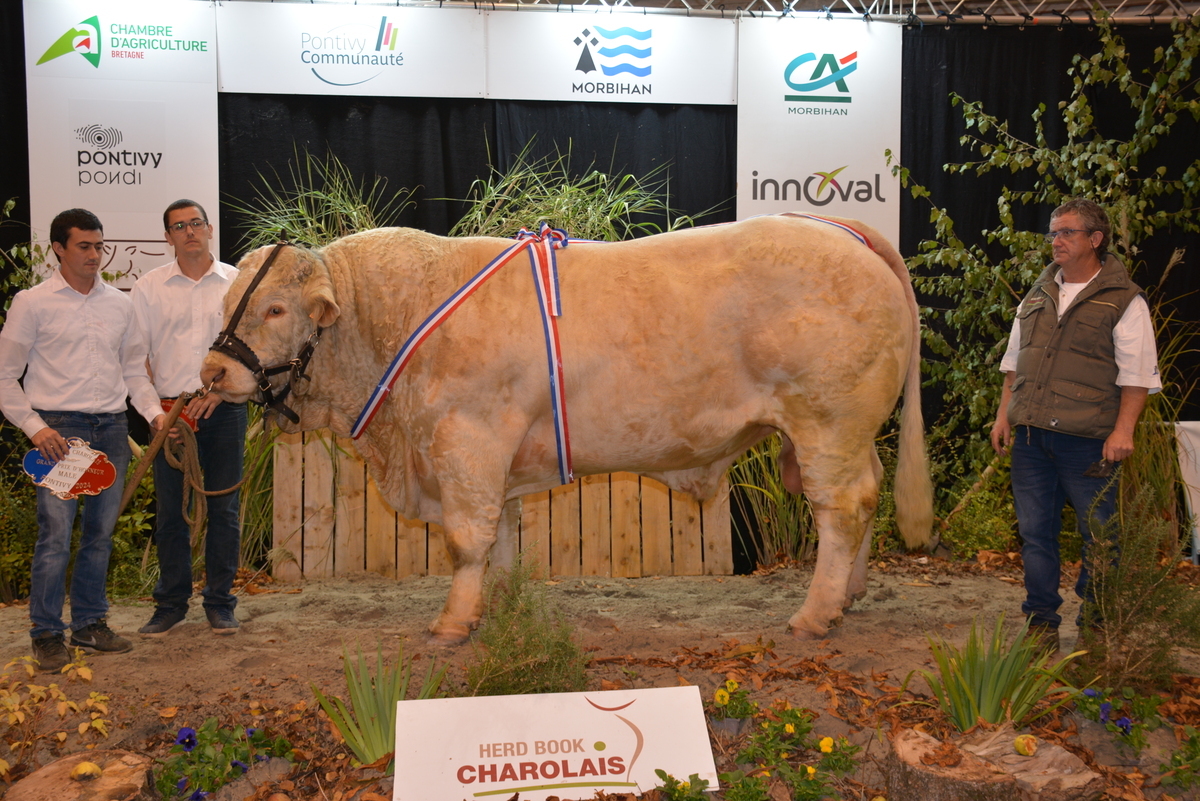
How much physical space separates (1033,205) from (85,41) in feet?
21.3

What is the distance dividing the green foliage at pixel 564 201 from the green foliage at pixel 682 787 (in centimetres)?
354

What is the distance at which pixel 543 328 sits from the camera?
3.51 m

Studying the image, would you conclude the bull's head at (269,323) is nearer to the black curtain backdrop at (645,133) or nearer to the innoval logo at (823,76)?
the black curtain backdrop at (645,133)

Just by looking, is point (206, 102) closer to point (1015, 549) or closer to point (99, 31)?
point (99, 31)

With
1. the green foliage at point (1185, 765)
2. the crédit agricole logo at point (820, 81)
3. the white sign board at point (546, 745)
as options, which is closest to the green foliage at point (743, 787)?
the white sign board at point (546, 745)

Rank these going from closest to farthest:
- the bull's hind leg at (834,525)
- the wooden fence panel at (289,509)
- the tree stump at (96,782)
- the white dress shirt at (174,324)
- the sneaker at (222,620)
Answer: the tree stump at (96,782) → the bull's hind leg at (834,525) → the white dress shirt at (174,324) → the sneaker at (222,620) → the wooden fence panel at (289,509)

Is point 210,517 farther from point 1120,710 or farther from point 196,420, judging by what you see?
point 1120,710

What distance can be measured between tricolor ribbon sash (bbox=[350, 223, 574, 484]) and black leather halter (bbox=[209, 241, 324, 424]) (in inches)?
11.6

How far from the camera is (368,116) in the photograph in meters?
6.00

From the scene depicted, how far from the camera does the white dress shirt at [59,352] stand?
355cm

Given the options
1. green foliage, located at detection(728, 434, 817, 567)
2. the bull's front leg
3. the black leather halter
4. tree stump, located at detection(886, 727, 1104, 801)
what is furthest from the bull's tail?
the black leather halter

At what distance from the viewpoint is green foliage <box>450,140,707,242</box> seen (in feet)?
18.2

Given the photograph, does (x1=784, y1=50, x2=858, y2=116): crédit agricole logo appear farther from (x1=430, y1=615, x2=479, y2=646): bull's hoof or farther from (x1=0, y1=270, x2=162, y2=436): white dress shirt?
(x1=0, y1=270, x2=162, y2=436): white dress shirt

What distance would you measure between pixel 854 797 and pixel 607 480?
9.46ft
